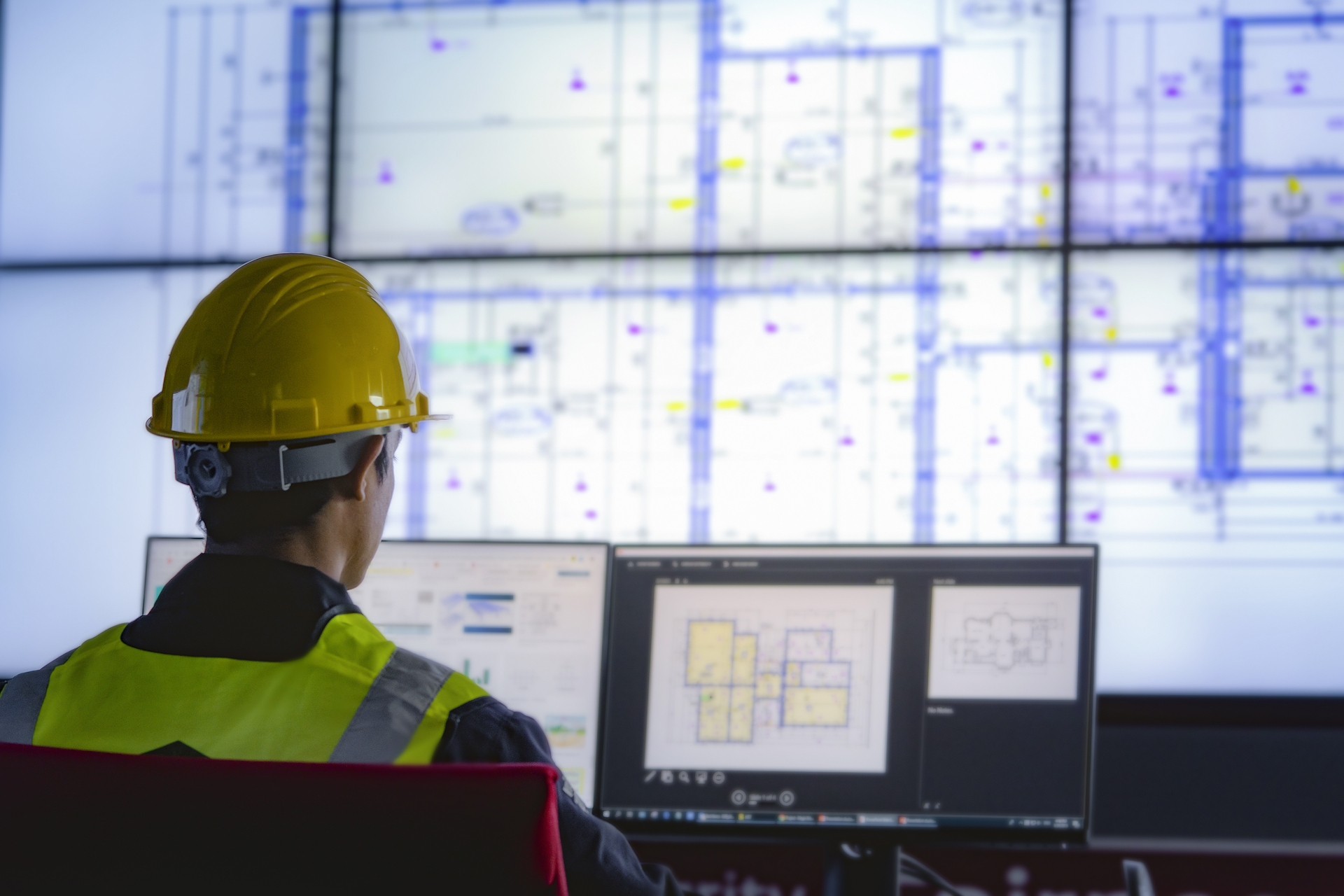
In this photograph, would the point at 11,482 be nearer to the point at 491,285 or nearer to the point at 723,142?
the point at 491,285

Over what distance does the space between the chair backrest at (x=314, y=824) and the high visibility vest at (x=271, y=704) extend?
0.16m

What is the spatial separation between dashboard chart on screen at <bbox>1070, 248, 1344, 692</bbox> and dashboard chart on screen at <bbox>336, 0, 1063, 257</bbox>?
372 mm

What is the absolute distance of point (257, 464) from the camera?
38.1 inches

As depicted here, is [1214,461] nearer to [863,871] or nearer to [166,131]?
[863,871]

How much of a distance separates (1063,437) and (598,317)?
1123 millimetres

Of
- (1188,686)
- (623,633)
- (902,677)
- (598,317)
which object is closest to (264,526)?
(623,633)

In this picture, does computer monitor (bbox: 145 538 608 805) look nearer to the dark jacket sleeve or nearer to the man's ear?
the man's ear

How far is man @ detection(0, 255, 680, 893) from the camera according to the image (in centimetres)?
79

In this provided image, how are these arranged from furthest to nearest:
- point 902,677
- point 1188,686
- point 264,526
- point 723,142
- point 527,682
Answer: point 723,142 < point 1188,686 < point 527,682 < point 902,677 < point 264,526

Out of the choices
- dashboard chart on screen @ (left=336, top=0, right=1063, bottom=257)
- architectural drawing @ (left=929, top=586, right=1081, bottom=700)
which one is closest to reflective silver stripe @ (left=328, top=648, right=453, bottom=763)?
architectural drawing @ (left=929, top=586, right=1081, bottom=700)

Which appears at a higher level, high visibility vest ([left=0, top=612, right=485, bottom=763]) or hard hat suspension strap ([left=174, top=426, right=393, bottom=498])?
hard hat suspension strap ([left=174, top=426, right=393, bottom=498])

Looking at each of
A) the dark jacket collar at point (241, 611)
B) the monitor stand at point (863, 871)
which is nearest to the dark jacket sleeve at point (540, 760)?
the dark jacket collar at point (241, 611)

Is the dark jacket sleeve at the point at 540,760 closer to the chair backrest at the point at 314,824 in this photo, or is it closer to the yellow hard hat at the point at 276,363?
the chair backrest at the point at 314,824

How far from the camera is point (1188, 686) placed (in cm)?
212
